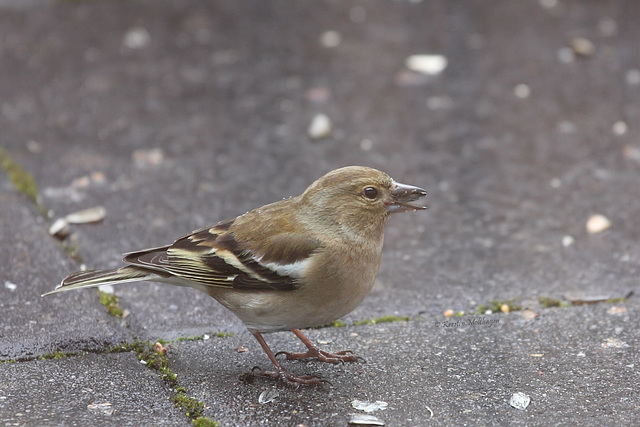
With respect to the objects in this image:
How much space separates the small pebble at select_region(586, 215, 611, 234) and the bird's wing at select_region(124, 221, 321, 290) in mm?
1776

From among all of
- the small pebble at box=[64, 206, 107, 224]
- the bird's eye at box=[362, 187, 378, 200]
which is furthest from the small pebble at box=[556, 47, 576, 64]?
the small pebble at box=[64, 206, 107, 224]

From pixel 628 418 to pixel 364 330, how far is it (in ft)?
3.73

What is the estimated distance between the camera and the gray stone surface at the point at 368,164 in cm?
319

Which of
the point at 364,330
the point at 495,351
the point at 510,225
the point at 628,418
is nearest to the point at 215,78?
the point at 510,225

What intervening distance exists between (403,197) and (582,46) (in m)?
3.50

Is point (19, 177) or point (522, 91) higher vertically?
point (19, 177)

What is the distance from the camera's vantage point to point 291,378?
3156 millimetres

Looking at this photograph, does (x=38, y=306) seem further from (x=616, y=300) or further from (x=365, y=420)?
(x=616, y=300)

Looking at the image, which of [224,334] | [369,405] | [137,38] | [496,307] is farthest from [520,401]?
[137,38]

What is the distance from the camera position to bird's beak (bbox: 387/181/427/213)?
337 cm

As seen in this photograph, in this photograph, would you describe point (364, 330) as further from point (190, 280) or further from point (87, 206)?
point (87, 206)

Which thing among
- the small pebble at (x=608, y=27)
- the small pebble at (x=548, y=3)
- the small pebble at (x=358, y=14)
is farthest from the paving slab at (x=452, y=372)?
the small pebble at (x=548, y=3)

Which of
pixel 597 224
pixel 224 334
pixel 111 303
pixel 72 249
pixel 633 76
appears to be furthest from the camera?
pixel 633 76

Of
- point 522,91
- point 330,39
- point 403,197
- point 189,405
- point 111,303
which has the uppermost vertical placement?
point 330,39
